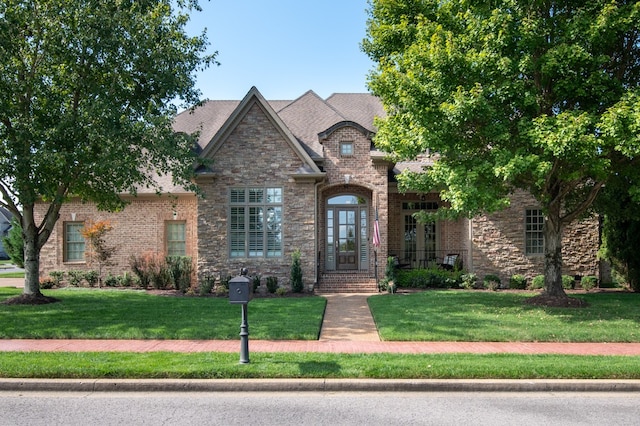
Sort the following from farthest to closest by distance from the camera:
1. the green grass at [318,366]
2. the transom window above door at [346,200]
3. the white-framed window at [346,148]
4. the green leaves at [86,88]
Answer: the transom window above door at [346,200] → the white-framed window at [346,148] → the green leaves at [86,88] → the green grass at [318,366]

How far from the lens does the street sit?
550 centimetres

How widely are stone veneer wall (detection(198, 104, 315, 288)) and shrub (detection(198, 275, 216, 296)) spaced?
297 millimetres

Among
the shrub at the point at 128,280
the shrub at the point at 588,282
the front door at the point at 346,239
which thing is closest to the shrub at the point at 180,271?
the shrub at the point at 128,280

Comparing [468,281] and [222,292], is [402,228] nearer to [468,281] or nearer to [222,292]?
[468,281]

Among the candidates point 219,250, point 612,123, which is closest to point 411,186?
point 612,123

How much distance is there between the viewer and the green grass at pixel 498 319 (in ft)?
31.4

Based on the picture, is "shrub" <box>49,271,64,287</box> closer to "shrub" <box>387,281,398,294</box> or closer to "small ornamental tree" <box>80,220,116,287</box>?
"small ornamental tree" <box>80,220,116,287</box>

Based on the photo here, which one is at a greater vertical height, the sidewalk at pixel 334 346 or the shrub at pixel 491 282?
the shrub at pixel 491 282

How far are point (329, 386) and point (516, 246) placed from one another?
13.8 meters

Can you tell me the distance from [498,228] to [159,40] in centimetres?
1351

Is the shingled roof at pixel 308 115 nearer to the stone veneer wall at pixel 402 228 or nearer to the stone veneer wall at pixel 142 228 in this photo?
the stone veneer wall at pixel 142 228

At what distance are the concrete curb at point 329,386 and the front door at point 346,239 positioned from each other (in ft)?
40.7

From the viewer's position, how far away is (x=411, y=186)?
43.2 feet

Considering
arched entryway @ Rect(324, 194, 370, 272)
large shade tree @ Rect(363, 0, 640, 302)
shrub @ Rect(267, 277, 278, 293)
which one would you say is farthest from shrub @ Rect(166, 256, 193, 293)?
large shade tree @ Rect(363, 0, 640, 302)
